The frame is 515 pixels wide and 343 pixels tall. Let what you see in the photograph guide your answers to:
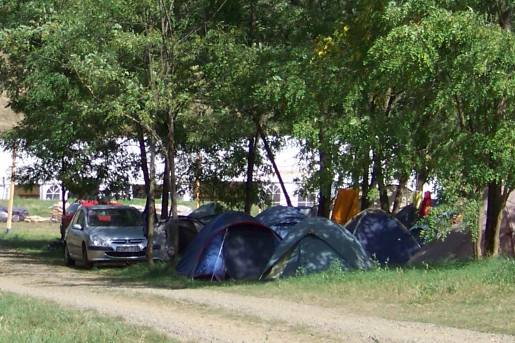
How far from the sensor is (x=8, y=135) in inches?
1069

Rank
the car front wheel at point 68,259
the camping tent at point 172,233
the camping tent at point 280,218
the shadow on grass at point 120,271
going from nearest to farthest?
1. the shadow on grass at point 120,271
2. the camping tent at point 172,233
3. the camping tent at point 280,218
4. the car front wheel at point 68,259

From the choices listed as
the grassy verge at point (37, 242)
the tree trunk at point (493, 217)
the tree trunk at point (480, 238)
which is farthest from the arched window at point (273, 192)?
the tree trunk at point (493, 217)

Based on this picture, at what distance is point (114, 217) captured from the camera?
2323 centimetres

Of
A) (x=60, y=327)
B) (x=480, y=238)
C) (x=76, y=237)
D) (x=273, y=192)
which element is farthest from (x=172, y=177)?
(x=273, y=192)

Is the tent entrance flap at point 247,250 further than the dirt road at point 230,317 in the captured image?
Yes

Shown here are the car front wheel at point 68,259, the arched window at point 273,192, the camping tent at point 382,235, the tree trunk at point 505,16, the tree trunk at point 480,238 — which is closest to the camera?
the tree trunk at point 505,16

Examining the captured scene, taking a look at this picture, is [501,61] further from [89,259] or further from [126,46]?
[89,259]

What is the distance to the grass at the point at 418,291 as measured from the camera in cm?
1210

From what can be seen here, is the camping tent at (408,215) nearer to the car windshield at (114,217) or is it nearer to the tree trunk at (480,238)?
the car windshield at (114,217)

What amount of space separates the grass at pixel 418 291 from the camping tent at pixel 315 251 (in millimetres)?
840

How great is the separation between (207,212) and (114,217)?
7.24 metres

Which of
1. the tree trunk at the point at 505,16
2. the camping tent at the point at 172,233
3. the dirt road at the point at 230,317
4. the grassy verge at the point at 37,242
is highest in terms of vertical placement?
the tree trunk at the point at 505,16

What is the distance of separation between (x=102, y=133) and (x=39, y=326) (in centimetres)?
1292

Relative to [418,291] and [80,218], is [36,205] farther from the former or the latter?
[418,291]
